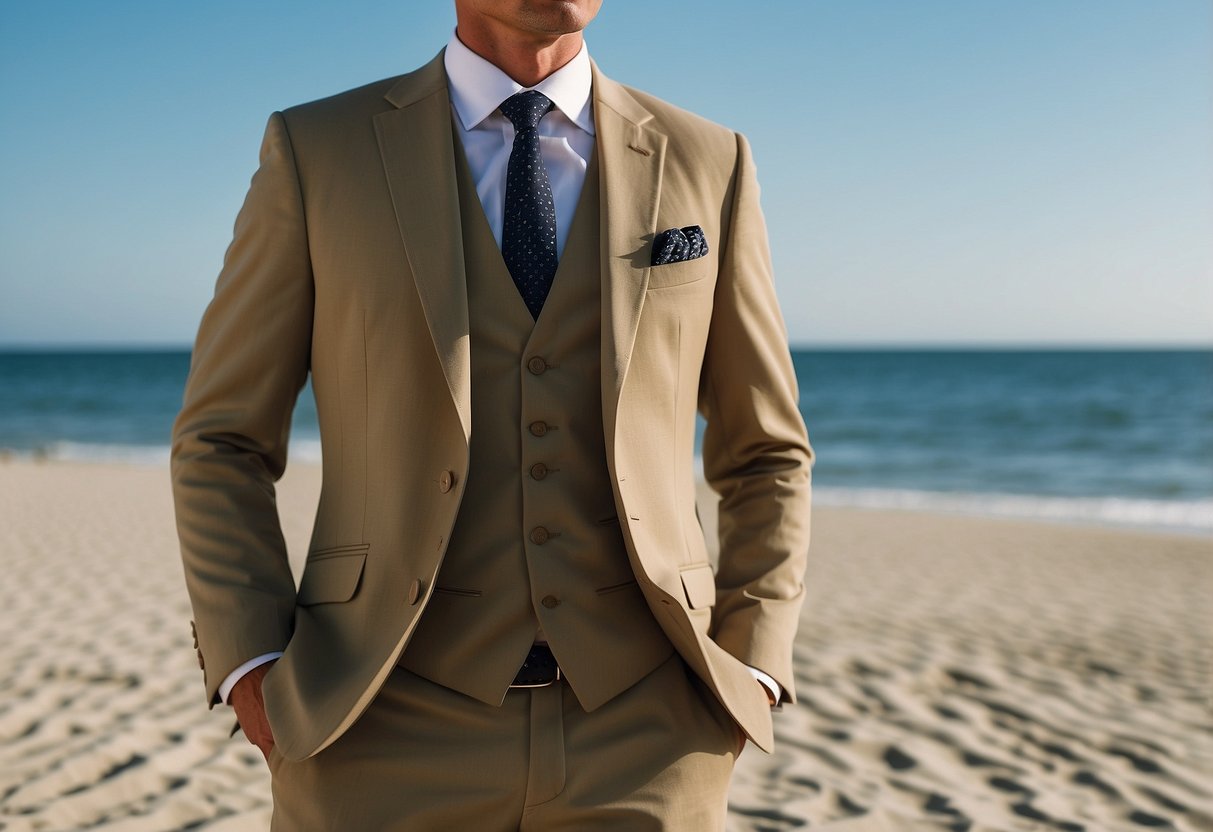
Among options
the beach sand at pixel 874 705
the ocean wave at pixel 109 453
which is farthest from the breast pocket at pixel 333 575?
the ocean wave at pixel 109 453

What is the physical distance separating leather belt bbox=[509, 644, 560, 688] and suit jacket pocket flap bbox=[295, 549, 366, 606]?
276mm

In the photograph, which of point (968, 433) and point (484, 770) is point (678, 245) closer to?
point (484, 770)

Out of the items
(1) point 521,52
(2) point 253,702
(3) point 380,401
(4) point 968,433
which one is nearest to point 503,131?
(1) point 521,52

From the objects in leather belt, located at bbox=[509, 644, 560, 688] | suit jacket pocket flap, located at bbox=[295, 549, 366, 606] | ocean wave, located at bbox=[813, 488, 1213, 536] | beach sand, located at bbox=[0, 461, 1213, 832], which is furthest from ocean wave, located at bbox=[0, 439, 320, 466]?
leather belt, located at bbox=[509, 644, 560, 688]

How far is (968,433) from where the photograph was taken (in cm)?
2892

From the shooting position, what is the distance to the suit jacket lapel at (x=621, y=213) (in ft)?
5.11

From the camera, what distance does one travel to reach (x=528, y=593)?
155 cm

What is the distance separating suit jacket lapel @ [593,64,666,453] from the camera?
1559 mm

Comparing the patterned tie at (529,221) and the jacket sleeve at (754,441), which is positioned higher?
the patterned tie at (529,221)

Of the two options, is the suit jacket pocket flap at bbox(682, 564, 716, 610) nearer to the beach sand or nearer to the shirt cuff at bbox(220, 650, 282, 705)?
the shirt cuff at bbox(220, 650, 282, 705)

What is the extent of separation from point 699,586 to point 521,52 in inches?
34.6

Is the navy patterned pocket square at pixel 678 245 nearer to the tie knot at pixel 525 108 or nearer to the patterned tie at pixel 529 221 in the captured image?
the patterned tie at pixel 529 221

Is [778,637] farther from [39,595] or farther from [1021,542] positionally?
[1021,542]

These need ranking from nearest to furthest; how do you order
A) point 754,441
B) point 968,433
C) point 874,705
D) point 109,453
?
point 754,441 → point 874,705 → point 109,453 → point 968,433
